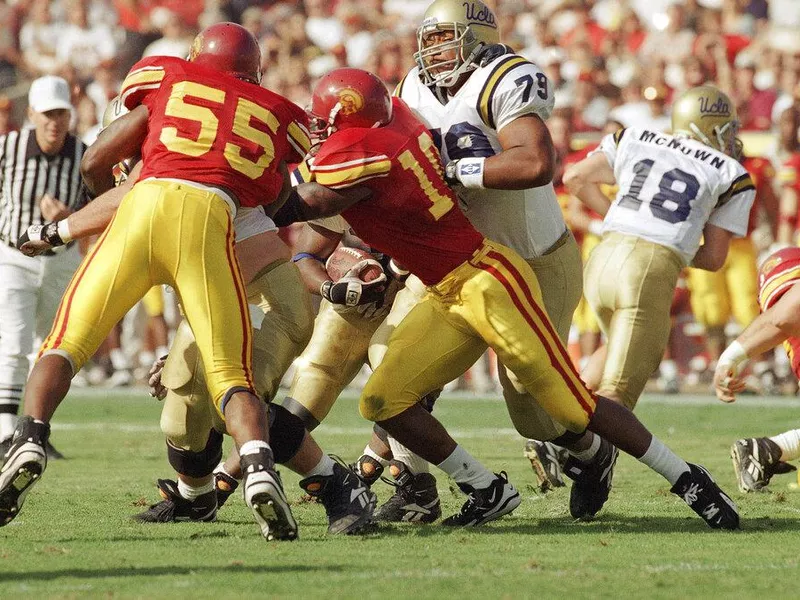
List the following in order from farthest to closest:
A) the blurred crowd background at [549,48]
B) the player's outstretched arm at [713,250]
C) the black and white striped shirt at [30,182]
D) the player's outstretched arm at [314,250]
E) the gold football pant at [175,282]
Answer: the blurred crowd background at [549,48] → the black and white striped shirt at [30,182] → the player's outstretched arm at [713,250] → the player's outstretched arm at [314,250] → the gold football pant at [175,282]

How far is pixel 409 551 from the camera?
14.5 feet

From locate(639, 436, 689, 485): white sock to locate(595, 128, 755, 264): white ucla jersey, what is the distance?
4.98 ft

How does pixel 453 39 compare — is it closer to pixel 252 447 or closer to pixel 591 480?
pixel 591 480

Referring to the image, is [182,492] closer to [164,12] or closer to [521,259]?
[521,259]

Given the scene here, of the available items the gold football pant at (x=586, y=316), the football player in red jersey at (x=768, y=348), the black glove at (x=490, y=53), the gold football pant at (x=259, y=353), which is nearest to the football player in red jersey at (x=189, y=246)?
the gold football pant at (x=259, y=353)

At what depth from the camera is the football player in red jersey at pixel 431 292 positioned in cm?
470

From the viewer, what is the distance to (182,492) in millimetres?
5148

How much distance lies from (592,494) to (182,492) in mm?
1474

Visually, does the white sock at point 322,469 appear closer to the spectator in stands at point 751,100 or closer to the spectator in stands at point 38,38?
the spectator in stands at point 751,100

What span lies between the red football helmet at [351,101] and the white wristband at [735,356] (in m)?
1.67

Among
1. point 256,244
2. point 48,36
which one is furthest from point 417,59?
point 48,36

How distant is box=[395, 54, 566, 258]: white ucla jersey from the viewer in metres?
4.98

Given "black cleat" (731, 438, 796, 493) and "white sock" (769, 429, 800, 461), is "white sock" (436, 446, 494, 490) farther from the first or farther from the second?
"white sock" (769, 429, 800, 461)

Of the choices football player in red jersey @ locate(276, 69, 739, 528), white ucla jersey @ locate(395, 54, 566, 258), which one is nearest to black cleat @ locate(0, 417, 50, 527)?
football player in red jersey @ locate(276, 69, 739, 528)
